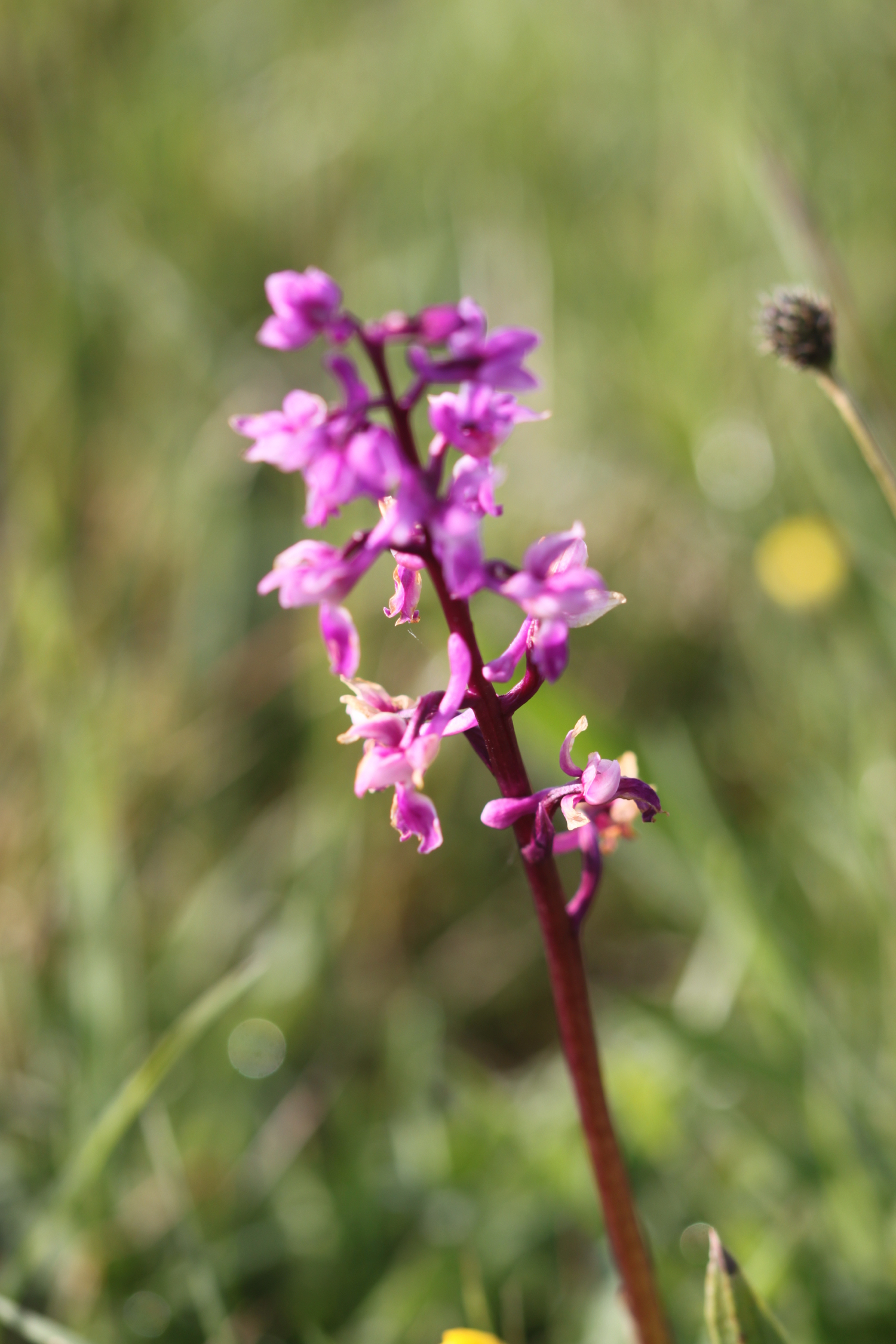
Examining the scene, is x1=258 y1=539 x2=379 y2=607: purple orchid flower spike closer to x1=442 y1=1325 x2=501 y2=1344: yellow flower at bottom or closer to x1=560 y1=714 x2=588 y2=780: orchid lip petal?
x1=560 y1=714 x2=588 y2=780: orchid lip petal

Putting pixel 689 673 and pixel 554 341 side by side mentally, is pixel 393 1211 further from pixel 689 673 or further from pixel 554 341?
pixel 554 341

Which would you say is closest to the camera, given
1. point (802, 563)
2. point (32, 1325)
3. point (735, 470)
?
point (32, 1325)

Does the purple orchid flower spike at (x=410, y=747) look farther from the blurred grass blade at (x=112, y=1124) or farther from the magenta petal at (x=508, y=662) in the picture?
the blurred grass blade at (x=112, y=1124)

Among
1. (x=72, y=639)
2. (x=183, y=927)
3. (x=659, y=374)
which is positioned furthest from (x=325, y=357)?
(x=659, y=374)

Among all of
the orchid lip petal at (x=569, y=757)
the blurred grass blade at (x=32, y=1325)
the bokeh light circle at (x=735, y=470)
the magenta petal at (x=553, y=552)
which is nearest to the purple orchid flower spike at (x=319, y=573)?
the magenta petal at (x=553, y=552)

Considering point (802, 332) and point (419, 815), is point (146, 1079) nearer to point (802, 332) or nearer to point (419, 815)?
point (419, 815)

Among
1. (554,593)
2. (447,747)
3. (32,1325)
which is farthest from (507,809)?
(447,747)

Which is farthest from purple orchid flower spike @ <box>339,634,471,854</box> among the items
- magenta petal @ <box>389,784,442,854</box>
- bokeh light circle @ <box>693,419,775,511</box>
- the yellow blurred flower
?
bokeh light circle @ <box>693,419,775,511</box>
